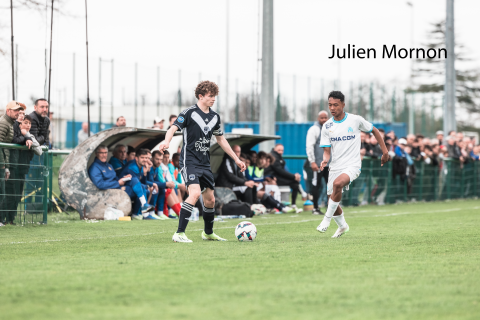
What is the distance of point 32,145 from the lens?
1140 centimetres

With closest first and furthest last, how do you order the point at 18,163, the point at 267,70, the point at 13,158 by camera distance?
the point at 13,158
the point at 18,163
the point at 267,70

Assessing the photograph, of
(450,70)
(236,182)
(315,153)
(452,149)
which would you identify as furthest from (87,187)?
(450,70)

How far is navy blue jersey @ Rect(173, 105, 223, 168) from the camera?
868cm

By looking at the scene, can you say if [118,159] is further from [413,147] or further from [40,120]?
[413,147]

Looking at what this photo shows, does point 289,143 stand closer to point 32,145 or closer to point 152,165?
point 152,165

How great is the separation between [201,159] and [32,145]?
13.2 feet

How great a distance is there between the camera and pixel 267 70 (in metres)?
18.0

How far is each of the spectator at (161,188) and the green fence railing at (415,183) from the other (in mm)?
5696

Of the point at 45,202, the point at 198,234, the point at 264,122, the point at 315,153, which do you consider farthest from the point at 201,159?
the point at 264,122

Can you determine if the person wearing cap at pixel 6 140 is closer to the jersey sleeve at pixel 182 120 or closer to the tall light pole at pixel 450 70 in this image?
the jersey sleeve at pixel 182 120

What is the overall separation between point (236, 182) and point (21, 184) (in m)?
5.51

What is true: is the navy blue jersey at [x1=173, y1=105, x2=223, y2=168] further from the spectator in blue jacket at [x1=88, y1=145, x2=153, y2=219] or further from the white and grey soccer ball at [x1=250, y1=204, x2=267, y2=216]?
the white and grey soccer ball at [x1=250, y1=204, x2=267, y2=216]

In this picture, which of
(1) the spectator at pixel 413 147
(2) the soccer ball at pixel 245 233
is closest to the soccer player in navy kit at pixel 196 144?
(2) the soccer ball at pixel 245 233

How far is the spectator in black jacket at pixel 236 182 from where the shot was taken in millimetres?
15472
